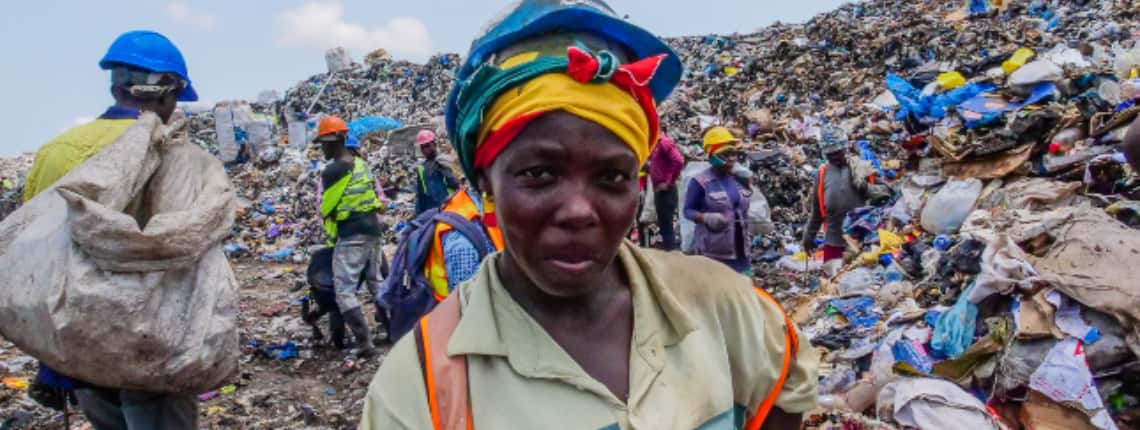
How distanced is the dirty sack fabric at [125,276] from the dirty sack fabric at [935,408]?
8.87 ft

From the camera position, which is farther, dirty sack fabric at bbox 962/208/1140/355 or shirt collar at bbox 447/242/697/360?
dirty sack fabric at bbox 962/208/1140/355

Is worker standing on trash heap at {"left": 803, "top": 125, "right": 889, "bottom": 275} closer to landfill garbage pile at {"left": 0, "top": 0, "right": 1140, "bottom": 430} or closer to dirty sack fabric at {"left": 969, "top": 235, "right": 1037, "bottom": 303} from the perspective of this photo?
landfill garbage pile at {"left": 0, "top": 0, "right": 1140, "bottom": 430}

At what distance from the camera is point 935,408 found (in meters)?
3.14

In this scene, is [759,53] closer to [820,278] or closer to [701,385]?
[820,278]

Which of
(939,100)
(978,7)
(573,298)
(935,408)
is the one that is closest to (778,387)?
(573,298)

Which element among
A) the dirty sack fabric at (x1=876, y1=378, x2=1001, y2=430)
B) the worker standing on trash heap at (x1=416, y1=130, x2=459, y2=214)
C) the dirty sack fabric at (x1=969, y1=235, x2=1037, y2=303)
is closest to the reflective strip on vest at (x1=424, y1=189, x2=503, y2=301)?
the dirty sack fabric at (x1=876, y1=378, x2=1001, y2=430)

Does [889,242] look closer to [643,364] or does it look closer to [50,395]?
[643,364]

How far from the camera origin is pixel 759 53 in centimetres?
1495

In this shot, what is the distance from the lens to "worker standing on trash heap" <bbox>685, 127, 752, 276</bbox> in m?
5.17

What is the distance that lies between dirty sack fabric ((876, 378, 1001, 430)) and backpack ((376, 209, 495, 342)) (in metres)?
2.00

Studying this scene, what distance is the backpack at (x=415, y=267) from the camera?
2502 millimetres

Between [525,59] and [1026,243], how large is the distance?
3957 mm

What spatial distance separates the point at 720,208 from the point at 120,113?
3783 mm

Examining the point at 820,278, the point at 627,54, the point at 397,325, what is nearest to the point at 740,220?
the point at 820,278
